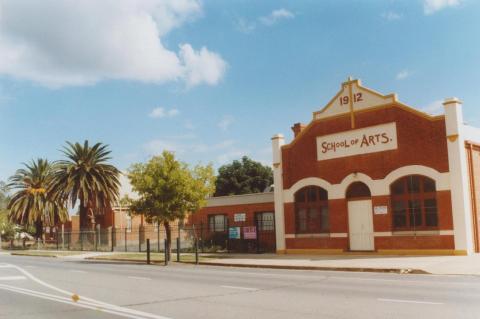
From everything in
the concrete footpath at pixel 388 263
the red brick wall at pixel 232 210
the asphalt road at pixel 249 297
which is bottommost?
the asphalt road at pixel 249 297

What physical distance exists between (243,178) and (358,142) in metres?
45.8

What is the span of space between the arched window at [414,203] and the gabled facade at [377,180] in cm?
5

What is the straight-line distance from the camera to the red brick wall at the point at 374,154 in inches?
918

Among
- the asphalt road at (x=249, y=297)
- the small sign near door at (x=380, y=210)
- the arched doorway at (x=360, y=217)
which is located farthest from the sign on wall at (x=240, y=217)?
the asphalt road at (x=249, y=297)

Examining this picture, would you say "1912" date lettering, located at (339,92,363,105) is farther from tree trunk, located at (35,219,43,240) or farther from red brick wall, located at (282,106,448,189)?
tree trunk, located at (35,219,43,240)

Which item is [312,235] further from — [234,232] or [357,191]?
[234,232]

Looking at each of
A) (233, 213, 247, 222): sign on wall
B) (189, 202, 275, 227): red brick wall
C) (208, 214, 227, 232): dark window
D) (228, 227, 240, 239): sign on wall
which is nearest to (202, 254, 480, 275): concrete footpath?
(228, 227, 240, 239): sign on wall

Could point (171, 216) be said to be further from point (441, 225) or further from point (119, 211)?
point (119, 211)

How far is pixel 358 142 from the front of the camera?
84.7 feet

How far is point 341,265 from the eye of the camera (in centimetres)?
2044

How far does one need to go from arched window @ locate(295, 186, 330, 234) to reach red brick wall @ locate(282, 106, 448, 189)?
0.85 m

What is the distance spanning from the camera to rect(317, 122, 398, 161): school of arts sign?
24.7 meters

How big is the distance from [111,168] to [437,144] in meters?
32.0

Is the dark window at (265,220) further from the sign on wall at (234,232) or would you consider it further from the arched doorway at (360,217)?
the arched doorway at (360,217)
